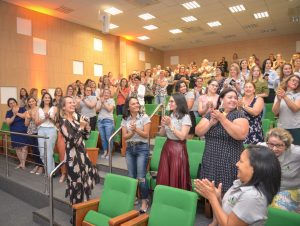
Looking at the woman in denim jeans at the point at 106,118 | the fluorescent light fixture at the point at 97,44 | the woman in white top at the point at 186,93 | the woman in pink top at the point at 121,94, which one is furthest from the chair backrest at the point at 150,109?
the fluorescent light fixture at the point at 97,44

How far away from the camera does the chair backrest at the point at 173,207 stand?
6.46 ft

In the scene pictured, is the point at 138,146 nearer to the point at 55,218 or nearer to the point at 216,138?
the point at 216,138

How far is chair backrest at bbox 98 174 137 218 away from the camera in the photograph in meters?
2.45

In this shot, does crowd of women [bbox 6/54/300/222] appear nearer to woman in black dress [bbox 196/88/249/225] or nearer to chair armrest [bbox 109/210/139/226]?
woman in black dress [bbox 196/88/249/225]

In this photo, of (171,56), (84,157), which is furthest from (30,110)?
(171,56)

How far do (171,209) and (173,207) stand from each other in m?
0.03

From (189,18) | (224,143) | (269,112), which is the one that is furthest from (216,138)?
(189,18)

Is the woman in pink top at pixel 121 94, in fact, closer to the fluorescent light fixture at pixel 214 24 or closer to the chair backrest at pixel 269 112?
the chair backrest at pixel 269 112

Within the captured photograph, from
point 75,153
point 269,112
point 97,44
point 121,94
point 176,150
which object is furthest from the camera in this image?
point 97,44

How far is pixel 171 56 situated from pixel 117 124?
1040cm

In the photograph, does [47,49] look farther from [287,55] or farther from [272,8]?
[287,55]

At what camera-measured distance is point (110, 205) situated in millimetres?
2572

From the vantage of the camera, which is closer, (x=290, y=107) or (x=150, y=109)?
(x=290, y=107)

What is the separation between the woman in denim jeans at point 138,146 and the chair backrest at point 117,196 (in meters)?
0.52
